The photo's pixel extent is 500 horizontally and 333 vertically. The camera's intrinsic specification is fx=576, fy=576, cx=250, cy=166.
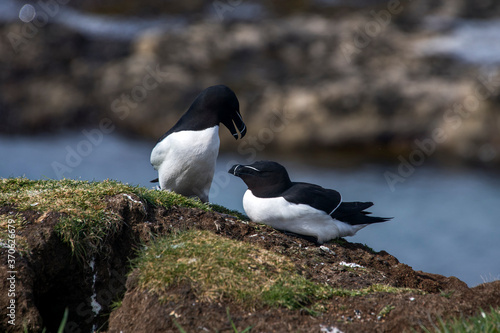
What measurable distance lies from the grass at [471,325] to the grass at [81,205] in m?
2.90

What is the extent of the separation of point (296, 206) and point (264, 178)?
53 centimetres

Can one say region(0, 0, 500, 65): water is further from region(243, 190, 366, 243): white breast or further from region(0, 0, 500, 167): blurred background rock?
region(243, 190, 366, 243): white breast

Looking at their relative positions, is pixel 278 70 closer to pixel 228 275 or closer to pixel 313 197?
pixel 313 197

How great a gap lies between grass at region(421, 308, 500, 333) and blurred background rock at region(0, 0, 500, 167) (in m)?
13.1

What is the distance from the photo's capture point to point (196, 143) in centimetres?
675

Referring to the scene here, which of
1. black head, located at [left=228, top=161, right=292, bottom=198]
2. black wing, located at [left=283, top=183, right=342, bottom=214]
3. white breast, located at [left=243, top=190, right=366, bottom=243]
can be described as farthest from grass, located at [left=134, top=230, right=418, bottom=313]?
black head, located at [left=228, top=161, right=292, bottom=198]

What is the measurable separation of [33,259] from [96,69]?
15.4 m

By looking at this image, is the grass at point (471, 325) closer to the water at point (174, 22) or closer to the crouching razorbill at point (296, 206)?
the crouching razorbill at point (296, 206)

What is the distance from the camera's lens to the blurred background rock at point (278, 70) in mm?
17172

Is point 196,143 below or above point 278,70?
below

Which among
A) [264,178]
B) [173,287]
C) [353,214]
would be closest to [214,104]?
[264,178]

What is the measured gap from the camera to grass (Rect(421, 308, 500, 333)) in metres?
3.77

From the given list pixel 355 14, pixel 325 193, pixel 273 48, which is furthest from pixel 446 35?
pixel 325 193

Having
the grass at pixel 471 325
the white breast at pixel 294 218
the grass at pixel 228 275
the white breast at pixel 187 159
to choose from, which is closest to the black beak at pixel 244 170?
the white breast at pixel 294 218
